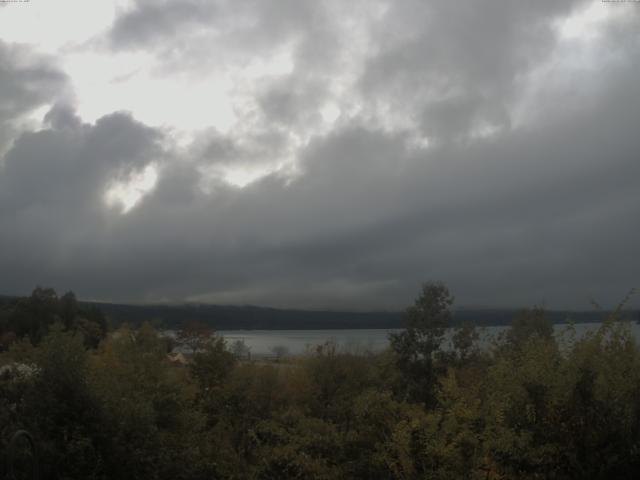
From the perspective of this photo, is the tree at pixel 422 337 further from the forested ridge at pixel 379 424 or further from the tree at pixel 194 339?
the tree at pixel 194 339

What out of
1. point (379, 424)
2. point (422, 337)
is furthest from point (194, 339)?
point (379, 424)

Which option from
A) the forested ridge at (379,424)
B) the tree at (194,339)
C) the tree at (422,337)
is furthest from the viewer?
the tree at (194,339)

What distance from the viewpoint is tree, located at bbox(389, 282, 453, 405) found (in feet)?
113

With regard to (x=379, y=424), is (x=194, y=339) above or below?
above

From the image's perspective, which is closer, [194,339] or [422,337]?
[422,337]

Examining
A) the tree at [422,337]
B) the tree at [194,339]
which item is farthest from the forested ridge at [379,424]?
the tree at [194,339]

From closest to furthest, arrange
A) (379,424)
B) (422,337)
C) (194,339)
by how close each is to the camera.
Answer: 1. (379,424)
2. (422,337)
3. (194,339)

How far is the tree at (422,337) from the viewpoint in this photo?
113 ft

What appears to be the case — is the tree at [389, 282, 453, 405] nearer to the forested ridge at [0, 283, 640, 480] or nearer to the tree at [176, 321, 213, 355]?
the forested ridge at [0, 283, 640, 480]

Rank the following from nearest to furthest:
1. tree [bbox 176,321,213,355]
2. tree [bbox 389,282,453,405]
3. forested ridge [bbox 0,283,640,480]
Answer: forested ridge [bbox 0,283,640,480], tree [bbox 389,282,453,405], tree [bbox 176,321,213,355]

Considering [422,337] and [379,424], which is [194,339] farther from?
[379,424]

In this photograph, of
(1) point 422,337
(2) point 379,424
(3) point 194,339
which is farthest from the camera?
(3) point 194,339

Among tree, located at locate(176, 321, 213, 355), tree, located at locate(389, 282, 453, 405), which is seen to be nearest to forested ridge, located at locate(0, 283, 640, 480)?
tree, located at locate(389, 282, 453, 405)

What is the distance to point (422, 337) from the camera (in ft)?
114
